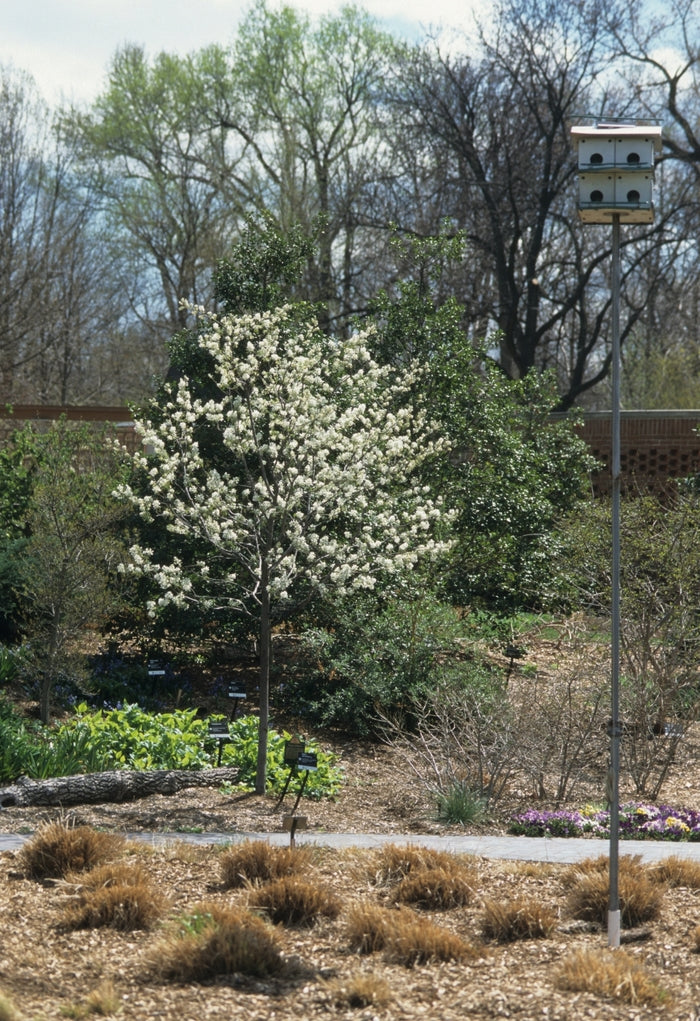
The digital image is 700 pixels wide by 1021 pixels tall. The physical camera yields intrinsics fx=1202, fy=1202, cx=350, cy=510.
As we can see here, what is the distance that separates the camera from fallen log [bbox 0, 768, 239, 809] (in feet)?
24.7

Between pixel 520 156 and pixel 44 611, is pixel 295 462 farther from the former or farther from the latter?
pixel 520 156

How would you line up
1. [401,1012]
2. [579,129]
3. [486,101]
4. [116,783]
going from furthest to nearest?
[486,101] → [116,783] → [579,129] → [401,1012]

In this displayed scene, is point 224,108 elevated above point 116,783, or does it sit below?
above

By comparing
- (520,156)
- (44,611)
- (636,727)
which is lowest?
(636,727)

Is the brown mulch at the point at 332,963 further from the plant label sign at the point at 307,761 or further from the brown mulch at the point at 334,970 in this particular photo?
the plant label sign at the point at 307,761

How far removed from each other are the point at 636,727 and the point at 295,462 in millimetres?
3148

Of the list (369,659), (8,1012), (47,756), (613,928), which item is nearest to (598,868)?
(613,928)

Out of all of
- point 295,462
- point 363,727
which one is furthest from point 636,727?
point 295,462

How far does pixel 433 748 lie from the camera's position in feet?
29.6

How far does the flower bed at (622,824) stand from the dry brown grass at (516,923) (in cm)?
206

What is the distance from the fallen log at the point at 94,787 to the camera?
7.53 metres

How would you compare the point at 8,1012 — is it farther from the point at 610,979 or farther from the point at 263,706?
the point at 263,706

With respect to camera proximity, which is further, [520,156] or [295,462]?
[520,156]

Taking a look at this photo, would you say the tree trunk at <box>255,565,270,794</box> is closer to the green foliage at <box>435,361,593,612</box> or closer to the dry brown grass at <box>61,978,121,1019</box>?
the dry brown grass at <box>61,978,121,1019</box>
